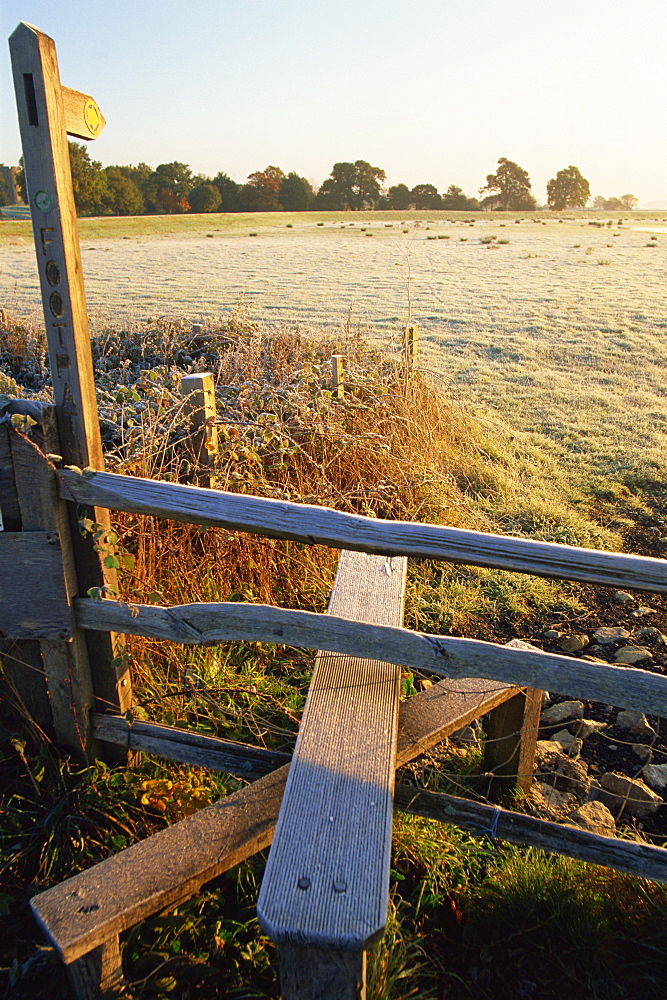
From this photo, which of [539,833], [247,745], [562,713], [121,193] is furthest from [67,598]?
[121,193]

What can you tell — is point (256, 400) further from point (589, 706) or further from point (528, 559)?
point (528, 559)

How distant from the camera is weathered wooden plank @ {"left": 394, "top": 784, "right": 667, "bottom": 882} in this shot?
2.04 metres

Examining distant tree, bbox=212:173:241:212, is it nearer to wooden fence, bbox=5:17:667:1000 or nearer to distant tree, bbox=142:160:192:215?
distant tree, bbox=142:160:192:215

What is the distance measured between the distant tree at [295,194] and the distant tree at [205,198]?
5.34 meters

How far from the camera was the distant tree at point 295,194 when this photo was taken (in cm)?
4901

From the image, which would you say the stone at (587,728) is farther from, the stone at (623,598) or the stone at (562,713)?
the stone at (623,598)

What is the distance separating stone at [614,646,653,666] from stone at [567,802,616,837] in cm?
125

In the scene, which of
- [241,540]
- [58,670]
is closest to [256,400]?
[241,540]

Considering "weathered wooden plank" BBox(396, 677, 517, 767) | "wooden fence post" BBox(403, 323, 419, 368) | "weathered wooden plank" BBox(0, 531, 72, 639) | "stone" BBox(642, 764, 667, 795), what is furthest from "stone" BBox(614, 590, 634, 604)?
"weathered wooden plank" BBox(0, 531, 72, 639)

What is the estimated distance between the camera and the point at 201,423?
13.3 feet

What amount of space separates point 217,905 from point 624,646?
2880mm

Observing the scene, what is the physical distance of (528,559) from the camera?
1.88m

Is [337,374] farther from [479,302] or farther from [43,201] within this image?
[479,302]

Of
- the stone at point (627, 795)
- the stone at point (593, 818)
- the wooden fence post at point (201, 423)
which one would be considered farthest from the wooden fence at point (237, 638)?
the wooden fence post at point (201, 423)
